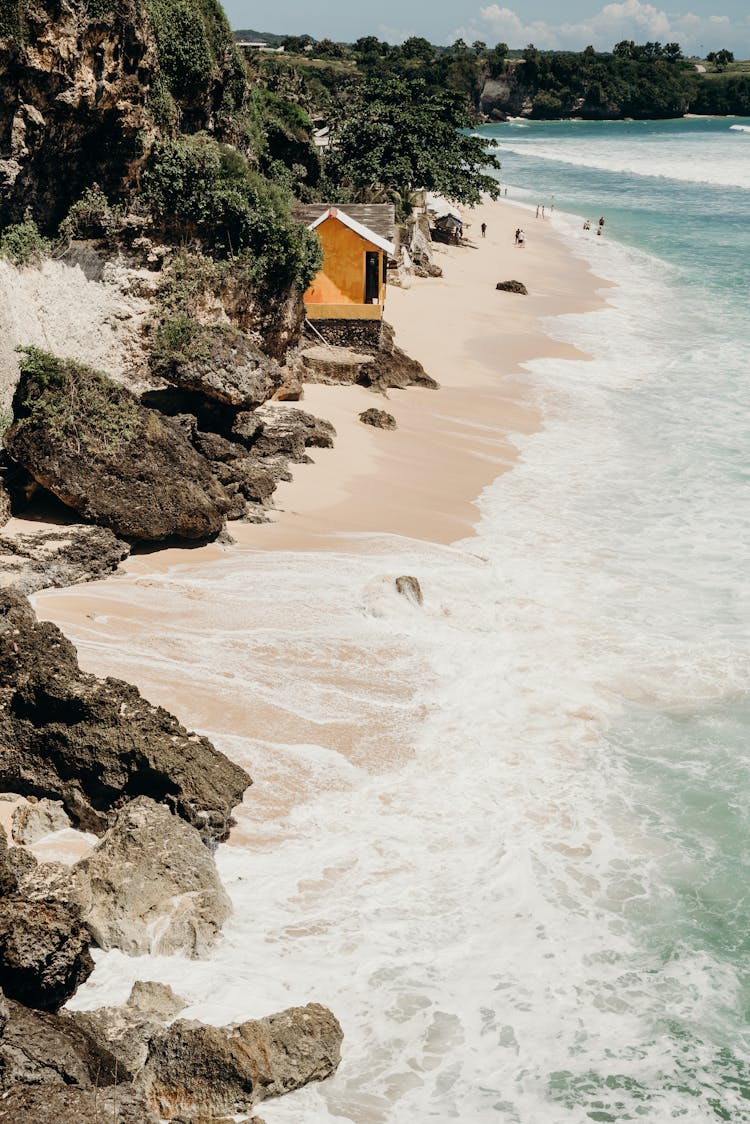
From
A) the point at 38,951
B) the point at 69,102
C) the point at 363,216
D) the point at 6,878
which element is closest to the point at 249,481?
the point at 69,102

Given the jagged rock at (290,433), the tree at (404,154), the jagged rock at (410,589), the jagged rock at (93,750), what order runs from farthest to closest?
the tree at (404,154) → the jagged rock at (290,433) → the jagged rock at (410,589) → the jagged rock at (93,750)

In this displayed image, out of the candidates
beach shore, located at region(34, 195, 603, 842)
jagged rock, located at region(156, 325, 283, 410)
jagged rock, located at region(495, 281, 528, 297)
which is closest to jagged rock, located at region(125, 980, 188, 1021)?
beach shore, located at region(34, 195, 603, 842)

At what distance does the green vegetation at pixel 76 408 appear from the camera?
52.6 feet

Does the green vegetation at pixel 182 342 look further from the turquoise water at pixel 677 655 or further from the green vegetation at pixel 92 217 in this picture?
the turquoise water at pixel 677 655

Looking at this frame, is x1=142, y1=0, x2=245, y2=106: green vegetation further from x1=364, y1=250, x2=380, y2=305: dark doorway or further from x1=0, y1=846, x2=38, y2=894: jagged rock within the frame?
x1=0, y1=846, x2=38, y2=894: jagged rock

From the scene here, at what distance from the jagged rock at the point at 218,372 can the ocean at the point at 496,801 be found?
4.08 metres

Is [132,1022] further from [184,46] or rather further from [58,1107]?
[184,46]

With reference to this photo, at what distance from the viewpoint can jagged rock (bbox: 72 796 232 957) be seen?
9.12 meters

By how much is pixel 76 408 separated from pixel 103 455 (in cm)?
91

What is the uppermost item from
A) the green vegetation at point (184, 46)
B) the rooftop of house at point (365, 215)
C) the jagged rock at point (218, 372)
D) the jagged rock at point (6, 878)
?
the green vegetation at point (184, 46)

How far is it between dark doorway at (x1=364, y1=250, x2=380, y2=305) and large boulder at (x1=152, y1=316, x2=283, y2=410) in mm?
9486

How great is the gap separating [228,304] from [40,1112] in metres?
19.0

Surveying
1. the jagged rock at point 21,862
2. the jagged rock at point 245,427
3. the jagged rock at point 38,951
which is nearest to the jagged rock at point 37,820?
the jagged rock at point 21,862

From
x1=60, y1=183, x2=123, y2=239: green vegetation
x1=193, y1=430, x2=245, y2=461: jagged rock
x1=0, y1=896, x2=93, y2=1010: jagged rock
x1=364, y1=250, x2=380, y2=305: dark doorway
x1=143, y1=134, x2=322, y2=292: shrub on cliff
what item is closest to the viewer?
x1=0, y1=896, x2=93, y2=1010: jagged rock
